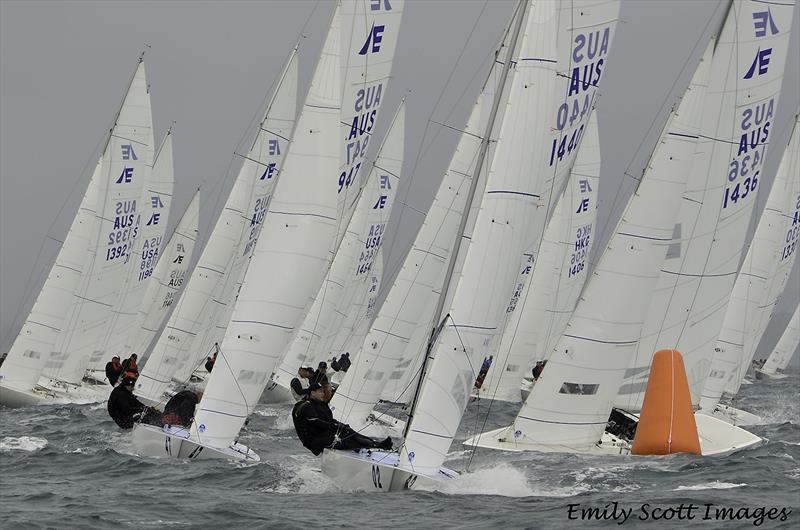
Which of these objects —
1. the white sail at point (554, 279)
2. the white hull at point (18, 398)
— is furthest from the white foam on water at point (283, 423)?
the white sail at point (554, 279)

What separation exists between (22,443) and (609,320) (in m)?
8.34

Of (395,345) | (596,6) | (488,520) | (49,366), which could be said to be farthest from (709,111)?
(49,366)

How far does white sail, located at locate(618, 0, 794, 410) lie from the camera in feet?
61.7

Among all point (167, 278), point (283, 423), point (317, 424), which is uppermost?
point (317, 424)

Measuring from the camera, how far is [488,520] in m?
11.8

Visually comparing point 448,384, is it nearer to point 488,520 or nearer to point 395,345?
point 488,520

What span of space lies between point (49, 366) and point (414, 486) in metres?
15.4

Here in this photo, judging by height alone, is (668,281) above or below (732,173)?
below

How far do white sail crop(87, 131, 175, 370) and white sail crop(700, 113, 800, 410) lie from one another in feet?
44.4

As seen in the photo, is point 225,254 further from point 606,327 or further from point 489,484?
point 489,484

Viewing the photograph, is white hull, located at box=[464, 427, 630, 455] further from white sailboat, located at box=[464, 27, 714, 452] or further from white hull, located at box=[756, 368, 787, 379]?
white hull, located at box=[756, 368, 787, 379]

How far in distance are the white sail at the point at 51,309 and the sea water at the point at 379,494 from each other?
6.70 meters

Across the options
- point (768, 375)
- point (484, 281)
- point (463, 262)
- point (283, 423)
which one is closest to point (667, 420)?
point (463, 262)

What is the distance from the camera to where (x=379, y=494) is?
13391 mm
